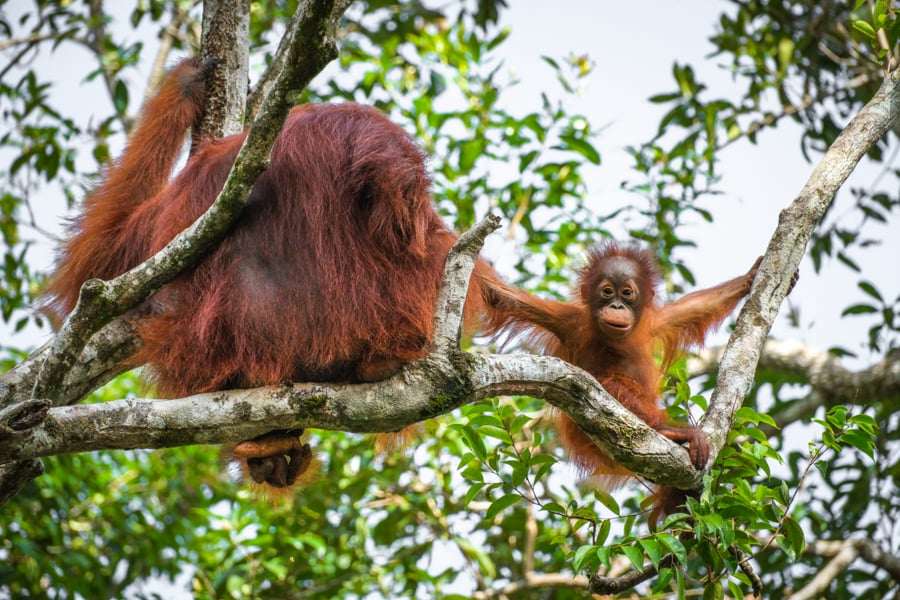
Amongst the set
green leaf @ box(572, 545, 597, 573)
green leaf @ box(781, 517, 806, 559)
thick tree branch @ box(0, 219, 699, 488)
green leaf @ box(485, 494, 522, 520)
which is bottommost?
green leaf @ box(572, 545, 597, 573)

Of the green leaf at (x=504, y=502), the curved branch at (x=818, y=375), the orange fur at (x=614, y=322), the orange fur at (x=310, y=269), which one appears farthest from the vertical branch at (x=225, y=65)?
the curved branch at (x=818, y=375)

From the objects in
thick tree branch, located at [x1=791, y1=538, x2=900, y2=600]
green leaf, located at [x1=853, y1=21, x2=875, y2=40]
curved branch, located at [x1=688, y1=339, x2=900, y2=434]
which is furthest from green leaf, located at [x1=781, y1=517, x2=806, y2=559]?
curved branch, located at [x1=688, y1=339, x2=900, y2=434]

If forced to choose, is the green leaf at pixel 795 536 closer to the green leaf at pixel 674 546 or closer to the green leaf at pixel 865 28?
the green leaf at pixel 674 546

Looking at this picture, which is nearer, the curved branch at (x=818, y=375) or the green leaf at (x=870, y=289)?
the curved branch at (x=818, y=375)

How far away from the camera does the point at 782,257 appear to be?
11.5 feet

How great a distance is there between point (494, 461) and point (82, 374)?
154 centimetres

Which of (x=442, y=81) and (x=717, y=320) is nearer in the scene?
(x=717, y=320)

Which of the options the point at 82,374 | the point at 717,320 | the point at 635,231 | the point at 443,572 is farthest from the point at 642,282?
the point at 82,374

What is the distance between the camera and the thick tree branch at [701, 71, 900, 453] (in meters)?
3.26

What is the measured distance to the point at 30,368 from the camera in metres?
3.11

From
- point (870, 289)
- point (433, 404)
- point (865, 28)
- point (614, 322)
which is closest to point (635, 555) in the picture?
point (433, 404)

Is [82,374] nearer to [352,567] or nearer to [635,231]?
[352,567]

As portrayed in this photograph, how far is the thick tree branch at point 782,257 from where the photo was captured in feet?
10.7

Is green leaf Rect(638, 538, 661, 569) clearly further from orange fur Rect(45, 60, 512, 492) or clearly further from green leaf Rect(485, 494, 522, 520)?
orange fur Rect(45, 60, 512, 492)
